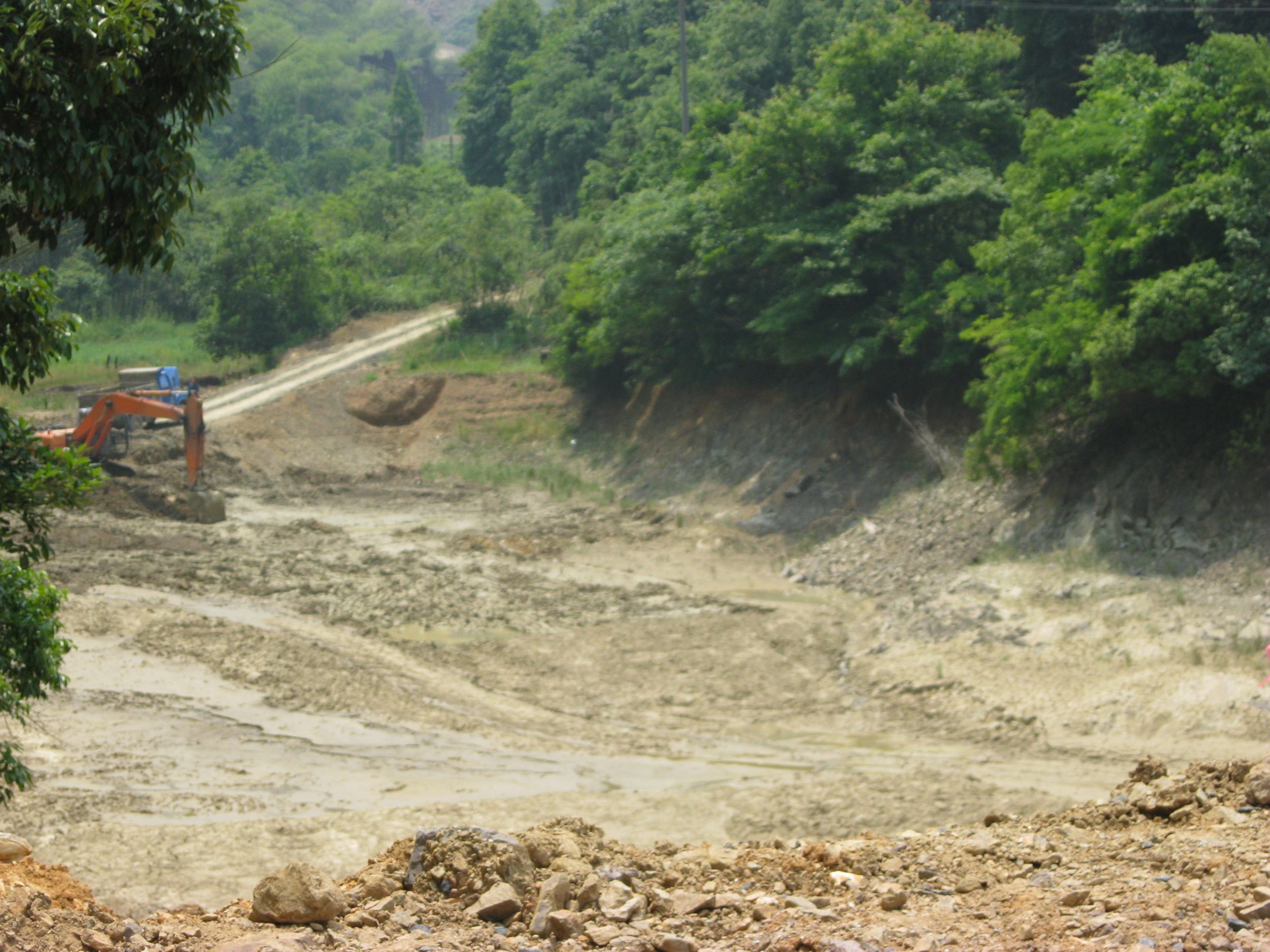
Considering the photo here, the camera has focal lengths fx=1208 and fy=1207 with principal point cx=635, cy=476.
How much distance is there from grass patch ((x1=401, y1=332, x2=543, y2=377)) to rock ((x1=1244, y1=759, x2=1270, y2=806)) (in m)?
36.5

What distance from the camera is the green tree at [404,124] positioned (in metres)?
107

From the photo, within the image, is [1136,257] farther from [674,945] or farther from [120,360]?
[120,360]

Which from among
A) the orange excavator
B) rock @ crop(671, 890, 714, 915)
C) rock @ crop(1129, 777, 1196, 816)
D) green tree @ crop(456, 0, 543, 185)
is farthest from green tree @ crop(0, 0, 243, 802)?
green tree @ crop(456, 0, 543, 185)

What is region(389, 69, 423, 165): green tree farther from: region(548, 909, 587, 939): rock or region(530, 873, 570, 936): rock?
region(548, 909, 587, 939): rock

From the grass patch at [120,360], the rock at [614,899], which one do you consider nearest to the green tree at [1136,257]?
the rock at [614,899]

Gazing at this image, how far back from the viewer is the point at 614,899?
8.03m

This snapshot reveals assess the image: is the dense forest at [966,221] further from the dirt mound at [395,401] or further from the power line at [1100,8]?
the dirt mound at [395,401]

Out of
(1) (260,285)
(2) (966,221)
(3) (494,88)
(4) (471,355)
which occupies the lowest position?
(4) (471,355)

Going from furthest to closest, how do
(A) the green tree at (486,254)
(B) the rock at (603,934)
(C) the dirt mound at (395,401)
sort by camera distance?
(A) the green tree at (486,254)
(C) the dirt mound at (395,401)
(B) the rock at (603,934)

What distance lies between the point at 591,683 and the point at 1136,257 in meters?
12.1

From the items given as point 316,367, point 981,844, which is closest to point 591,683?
point 981,844

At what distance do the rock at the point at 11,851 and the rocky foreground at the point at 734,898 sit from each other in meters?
0.07

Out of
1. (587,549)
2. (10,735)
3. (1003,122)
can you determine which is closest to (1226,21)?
Result: (1003,122)

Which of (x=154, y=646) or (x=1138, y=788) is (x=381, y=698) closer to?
(x=154, y=646)
